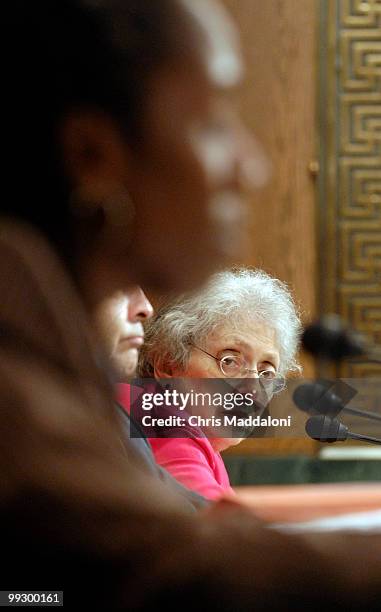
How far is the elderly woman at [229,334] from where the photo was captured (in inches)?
20.0

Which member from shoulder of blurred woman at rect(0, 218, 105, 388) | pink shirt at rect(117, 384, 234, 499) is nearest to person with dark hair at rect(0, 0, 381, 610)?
shoulder of blurred woman at rect(0, 218, 105, 388)

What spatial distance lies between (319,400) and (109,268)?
20cm

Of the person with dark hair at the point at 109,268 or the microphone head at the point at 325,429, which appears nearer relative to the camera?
the person with dark hair at the point at 109,268

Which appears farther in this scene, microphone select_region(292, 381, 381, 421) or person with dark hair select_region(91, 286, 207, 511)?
microphone select_region(292, 381, 381, 421)

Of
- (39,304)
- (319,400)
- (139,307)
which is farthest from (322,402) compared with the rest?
(39,304)

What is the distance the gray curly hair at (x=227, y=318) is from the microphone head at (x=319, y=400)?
0.04 metres

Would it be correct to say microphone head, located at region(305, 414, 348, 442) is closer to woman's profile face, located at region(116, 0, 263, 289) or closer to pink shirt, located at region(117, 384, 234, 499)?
pink shirt, located at region(117, 384, 234, 499)

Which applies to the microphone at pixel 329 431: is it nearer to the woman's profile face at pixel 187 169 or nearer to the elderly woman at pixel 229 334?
the elderly woman at pixel 229 334

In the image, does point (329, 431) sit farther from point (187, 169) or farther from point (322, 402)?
point (187, 169)

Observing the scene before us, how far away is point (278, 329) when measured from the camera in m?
0.54

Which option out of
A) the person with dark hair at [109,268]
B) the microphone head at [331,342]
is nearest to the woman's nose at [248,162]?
the person with dark hair at [109,268]

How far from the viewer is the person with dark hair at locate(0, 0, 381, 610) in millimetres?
267

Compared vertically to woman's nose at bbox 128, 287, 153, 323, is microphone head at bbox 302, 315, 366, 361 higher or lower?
lower

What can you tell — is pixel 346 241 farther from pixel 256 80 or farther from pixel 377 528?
pixel 377 528
